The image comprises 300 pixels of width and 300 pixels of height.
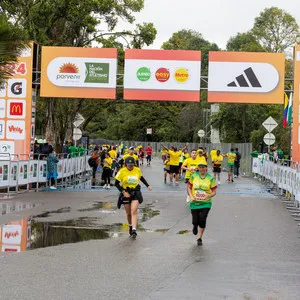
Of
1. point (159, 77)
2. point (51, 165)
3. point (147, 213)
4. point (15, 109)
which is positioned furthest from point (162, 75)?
point (147, 213)

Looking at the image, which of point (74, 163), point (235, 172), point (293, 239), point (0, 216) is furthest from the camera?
point (235, 172)

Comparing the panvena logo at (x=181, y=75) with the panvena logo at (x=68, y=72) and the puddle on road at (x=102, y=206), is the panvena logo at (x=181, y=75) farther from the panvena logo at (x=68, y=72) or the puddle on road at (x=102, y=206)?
the puddle on road at (x=102, y=206)

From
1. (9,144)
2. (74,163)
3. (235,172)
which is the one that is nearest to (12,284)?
(9,144)

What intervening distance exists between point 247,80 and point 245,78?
114 mm

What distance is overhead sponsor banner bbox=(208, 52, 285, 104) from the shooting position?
26781mm

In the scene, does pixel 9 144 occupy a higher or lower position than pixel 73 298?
higher

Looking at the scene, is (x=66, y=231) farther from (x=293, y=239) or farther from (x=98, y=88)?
(x=98, y=88)

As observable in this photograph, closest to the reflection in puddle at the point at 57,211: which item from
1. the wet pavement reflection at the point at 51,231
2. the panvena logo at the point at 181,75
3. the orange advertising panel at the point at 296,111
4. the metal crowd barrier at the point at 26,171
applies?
the wet pavement reflection at the point at 51,231

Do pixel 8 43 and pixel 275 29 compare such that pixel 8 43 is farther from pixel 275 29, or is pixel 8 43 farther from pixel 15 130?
pixel 275 29

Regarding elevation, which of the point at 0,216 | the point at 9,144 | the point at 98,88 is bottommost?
the point at 0,216

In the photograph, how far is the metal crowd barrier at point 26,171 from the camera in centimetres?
2222

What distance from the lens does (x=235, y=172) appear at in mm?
38594

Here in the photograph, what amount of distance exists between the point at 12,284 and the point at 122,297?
1.51 m

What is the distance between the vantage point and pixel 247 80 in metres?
26.8
